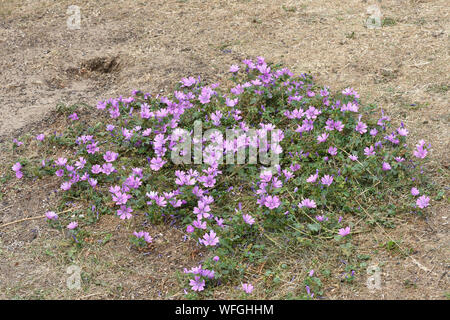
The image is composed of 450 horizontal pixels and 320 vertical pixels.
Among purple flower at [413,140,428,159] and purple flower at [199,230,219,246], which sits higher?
purple flower at [413,140,428,159]

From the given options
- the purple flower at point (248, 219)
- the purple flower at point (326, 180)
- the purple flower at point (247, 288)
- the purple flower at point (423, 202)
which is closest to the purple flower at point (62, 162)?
the purple flower at point (248, 219)

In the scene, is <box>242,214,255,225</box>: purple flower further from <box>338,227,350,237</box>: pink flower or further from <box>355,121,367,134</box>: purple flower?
<box>355,121,367,134</box>: purple flower

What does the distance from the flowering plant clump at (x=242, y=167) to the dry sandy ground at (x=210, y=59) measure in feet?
0.90

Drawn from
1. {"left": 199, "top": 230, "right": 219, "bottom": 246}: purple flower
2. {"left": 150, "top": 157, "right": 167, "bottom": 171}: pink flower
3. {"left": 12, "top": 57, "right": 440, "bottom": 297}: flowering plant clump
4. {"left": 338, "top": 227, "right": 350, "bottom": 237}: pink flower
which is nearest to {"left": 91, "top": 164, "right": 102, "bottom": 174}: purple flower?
{"left": 12, "top": 57, "right": 440, "bottom": 297}: flowering plant clump

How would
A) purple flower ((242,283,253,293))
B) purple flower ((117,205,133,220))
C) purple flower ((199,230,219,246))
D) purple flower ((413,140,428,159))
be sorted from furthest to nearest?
purple flower ((413,140,428,159)), purple flower ((117,205,133,220)), purple flower ((199,230,219,246)), purple flower ((242,283,253,293))

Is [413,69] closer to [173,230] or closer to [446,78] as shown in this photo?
[446,78]

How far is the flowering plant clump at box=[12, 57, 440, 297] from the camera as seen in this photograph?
10.4ft

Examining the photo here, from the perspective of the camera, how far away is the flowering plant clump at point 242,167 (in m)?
3.18

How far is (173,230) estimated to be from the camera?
10.8 feet

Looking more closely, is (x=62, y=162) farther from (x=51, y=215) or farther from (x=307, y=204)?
(x=307, y=204)

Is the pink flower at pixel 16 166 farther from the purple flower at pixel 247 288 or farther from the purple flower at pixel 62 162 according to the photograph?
the purple flower at pixel 247 288

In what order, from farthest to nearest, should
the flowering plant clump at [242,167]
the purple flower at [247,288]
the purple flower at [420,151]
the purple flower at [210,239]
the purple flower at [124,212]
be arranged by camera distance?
the purple flower at [420,151] → the purple flower at [124,212] → the flowering plant clump at [242,167] → the purple flower at [210,239] → the purple flower at [247,288]

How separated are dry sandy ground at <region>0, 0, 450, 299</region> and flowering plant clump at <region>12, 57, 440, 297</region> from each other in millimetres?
274

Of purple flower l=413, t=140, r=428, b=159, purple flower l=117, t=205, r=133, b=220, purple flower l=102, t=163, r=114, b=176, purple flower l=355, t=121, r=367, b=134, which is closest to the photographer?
purple flower l=117, t=205, r=133, b=220
